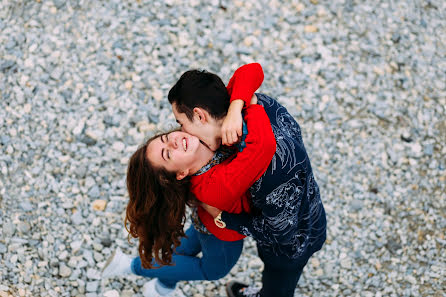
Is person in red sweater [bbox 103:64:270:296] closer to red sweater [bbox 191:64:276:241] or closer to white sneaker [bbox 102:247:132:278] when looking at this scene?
red sweater [bbox 191:64:276:241]

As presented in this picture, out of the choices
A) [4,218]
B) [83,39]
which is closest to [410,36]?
[83,39]

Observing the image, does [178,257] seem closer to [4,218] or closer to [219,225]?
[219,225]

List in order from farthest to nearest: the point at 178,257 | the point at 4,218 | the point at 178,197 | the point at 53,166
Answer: the point at 53,166 → the point at 4,218 → the point at 178,257 → the point at 178,197

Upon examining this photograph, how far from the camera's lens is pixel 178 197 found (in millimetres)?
2553

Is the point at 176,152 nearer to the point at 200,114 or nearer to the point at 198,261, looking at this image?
the point at 200,114

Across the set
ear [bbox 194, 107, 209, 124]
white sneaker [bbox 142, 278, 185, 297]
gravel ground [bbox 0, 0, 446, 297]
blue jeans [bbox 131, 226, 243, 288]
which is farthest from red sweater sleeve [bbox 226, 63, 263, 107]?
gravel ground [bbox 0, 0, 446, 297]

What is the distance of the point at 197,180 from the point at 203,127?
24 cm

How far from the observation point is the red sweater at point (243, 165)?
2.19 meters

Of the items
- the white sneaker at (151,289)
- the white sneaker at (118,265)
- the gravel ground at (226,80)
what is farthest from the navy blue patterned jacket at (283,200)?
the gravel ground at (226,80)

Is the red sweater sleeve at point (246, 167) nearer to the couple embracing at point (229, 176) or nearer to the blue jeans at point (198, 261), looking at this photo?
the couple embracing at point (229, 176)

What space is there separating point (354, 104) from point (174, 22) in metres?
1.89

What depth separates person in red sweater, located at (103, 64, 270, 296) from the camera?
2.22 m

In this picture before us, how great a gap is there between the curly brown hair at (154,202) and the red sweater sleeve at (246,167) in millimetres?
242

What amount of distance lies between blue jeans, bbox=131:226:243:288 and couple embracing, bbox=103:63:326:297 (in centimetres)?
2
